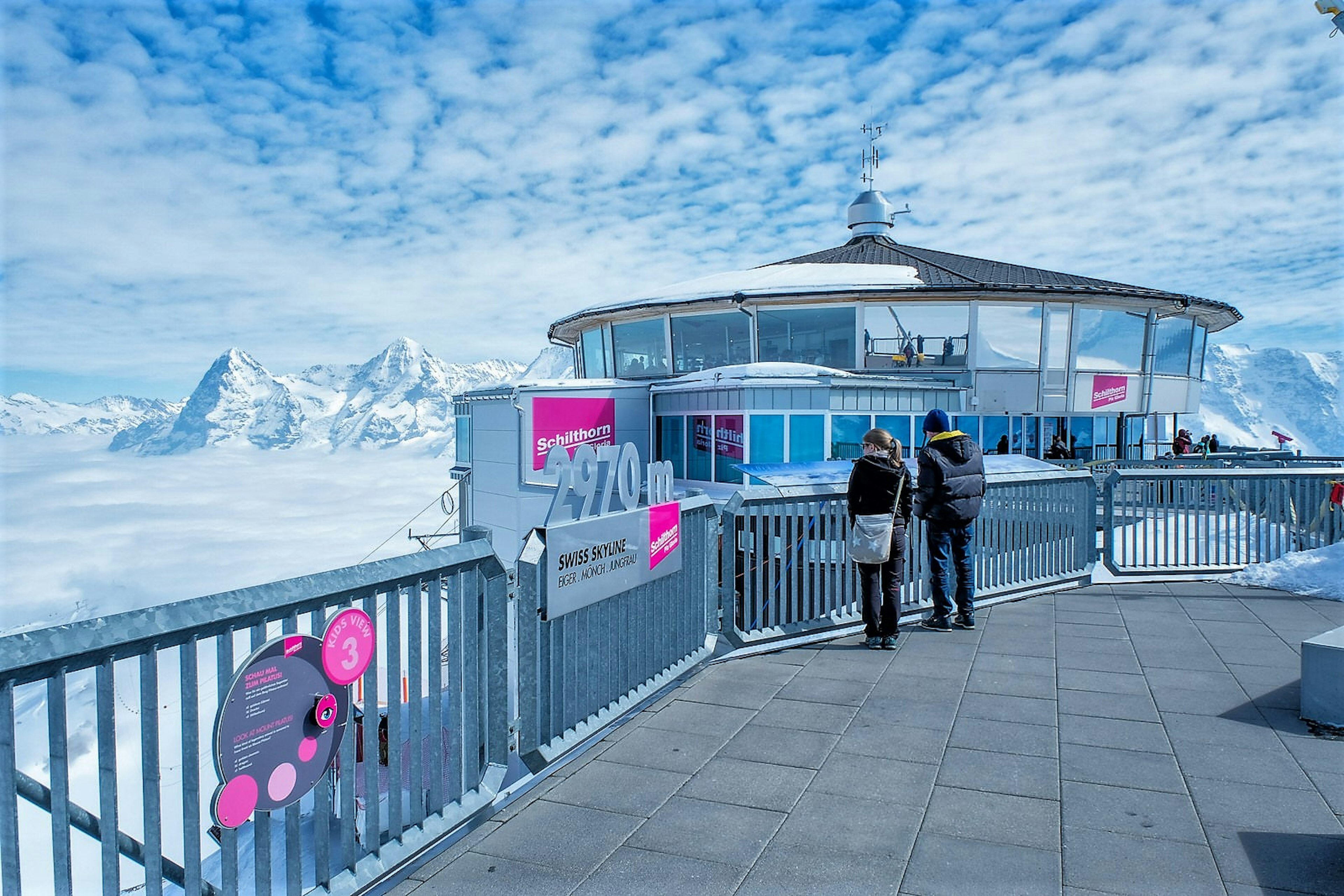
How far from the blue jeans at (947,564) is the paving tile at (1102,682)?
1.31m

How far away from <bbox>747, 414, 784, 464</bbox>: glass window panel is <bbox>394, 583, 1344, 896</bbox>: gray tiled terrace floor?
46.9 ft

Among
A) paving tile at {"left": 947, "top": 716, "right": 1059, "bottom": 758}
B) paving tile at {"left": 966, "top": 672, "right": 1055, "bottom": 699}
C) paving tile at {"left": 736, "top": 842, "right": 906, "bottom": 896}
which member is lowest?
paving tile at {"left": 966, "top": 672, "right": 1055, "bottom": 699}

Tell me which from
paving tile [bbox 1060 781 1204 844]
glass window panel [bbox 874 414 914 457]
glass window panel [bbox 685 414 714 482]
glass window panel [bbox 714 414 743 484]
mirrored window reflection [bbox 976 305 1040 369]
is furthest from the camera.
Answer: mirrored window reflection [bbox 976 305 1040 369]

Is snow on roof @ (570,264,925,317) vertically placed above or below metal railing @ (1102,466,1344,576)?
above

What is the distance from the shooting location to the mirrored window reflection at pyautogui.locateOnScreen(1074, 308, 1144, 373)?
3009 cm

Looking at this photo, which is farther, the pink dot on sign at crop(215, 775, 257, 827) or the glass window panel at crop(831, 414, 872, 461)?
the glass window panel at crop(831, 414, 872, 461)

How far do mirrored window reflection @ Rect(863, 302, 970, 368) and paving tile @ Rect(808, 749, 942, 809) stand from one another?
85.0ft

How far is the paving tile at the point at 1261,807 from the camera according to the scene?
11.7 feet


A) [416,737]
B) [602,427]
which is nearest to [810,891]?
[416,737]

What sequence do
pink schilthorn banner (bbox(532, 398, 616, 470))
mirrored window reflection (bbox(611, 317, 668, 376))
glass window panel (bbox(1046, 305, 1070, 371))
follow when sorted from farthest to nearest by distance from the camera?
mirrored window reflection (bbox(611, 317, 668, 376)) < glass window panel (bbox(1046, 305, 1070, 371)) < pink schilthorn banner (bbox(532, 398, 616, 470))

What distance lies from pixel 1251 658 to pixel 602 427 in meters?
20.4

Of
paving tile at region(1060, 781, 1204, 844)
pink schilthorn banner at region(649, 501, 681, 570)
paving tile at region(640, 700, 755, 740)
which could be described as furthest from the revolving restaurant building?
paving tile at region(1060, 781, 1204, 844)

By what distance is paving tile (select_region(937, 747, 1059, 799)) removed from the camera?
3.99 m

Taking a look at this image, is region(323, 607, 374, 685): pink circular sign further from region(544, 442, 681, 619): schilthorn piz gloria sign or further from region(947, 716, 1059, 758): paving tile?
region(947, 716, 1059, 758): paving tile
